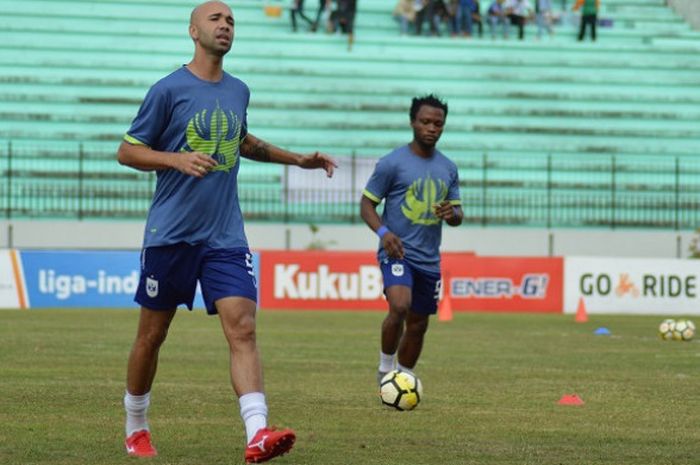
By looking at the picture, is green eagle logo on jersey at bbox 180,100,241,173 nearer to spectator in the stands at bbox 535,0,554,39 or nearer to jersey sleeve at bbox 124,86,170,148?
jersey sleeve at bbox 124,86,170,148

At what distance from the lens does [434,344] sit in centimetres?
2016

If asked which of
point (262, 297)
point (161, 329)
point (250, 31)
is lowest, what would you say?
point (262, 297)

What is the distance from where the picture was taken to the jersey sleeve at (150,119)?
8.23m

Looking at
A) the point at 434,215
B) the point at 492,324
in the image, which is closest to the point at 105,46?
the point at 492,324

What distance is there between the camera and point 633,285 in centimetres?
3114

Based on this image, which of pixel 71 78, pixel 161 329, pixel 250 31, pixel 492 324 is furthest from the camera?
pixel 250 31

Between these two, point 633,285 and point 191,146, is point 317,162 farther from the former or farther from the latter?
point 633,285

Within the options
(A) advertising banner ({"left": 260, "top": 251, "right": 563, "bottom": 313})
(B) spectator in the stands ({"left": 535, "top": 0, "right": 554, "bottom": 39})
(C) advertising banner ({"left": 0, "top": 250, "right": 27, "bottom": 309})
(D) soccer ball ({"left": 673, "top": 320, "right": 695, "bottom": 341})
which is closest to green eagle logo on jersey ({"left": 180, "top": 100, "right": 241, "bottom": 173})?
(D) soccer ball ({"left": 673, "top": 320, "right": 695, "bottom": 341})

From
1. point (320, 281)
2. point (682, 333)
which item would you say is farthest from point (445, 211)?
point (320, 281)

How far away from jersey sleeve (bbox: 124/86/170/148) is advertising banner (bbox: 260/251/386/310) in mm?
21845

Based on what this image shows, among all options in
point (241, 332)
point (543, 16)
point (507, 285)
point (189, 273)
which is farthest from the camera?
point (543, 16)

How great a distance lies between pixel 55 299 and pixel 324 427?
19.9 metres

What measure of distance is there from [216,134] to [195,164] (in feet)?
1.63

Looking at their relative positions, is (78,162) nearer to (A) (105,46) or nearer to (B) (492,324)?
(A) (105,46)
